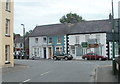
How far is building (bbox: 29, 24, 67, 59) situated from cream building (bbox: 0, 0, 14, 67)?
30025 millimetres

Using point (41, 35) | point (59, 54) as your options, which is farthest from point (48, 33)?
point (59, 54)

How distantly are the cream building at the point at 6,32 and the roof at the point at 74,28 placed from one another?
27892 mm

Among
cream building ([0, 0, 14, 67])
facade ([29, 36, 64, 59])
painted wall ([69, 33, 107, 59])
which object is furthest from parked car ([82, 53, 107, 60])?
cream building ([0, 0, 14, 67])

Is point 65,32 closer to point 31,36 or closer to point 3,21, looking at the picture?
point 31,36

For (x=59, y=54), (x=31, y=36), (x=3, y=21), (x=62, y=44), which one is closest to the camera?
(x=3, y=21)

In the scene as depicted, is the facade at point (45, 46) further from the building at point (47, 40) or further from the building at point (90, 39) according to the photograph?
the building at point (90, 39)

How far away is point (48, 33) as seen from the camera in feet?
212

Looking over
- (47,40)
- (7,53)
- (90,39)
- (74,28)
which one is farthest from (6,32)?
(47,40)

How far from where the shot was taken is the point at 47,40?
210 feet

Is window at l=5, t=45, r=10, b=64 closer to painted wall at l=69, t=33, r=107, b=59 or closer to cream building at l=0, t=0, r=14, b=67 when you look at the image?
cream building at l=0, t=0, r=14, b=67

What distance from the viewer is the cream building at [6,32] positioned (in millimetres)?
29750

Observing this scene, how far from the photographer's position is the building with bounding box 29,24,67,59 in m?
62.2

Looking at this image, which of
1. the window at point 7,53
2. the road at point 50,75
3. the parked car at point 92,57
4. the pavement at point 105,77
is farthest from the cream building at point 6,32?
the parked car at point 92,57

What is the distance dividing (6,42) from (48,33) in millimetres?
34013
